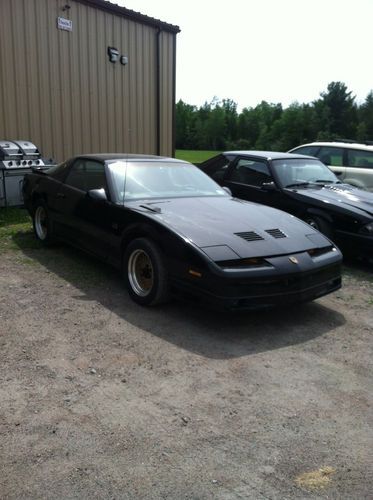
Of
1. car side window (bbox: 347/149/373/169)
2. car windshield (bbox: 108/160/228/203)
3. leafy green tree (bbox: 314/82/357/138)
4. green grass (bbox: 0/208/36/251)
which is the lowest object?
green grass (bbox: 0/208/36/251)

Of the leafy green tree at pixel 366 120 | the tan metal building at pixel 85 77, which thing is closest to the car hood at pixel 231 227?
the tan metal building at pixel 85 77

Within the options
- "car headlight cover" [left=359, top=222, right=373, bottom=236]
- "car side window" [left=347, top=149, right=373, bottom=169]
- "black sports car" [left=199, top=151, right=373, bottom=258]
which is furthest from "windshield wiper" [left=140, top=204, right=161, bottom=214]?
"car side window" [left=347, top=149, right=373, bottom=169]

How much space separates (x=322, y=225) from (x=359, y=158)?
140 inches

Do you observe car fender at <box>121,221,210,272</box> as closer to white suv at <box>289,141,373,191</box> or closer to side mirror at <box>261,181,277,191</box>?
side mirror at <box>261,181,277,191</box>

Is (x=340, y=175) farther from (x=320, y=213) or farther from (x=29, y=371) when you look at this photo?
(x=29, y=371)

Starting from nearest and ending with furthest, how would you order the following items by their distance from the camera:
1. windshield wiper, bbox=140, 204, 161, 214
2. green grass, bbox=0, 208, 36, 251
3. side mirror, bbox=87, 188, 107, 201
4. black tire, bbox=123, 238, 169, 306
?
black tire, bbox=123, 238, 169, 306
windshield wiper, bbox=140, 204, 161, 214
side mirror, bbox=87, 188, 107, 201
green grass, bbox=0, 208, 36, 251

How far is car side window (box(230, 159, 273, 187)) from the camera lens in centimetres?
757

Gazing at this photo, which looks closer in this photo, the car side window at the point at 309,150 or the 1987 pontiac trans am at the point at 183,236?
the 1987 pontiac trans am at the point at 183,236

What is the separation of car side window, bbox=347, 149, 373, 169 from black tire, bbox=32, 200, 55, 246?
19.6 ft

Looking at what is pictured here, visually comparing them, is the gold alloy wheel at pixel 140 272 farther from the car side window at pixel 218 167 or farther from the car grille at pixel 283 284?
the car side window at pixel 218 167

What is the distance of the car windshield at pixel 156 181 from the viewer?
17.4 ft

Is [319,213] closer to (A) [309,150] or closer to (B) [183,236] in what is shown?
(B) [183,236]

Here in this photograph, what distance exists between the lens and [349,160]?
31.9 ft

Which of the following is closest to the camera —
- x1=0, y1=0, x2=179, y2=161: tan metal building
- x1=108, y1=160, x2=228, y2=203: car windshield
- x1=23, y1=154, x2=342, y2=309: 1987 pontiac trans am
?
x1=23, y1=154, x2=342, y2=309: 1987 pontiac trans am
